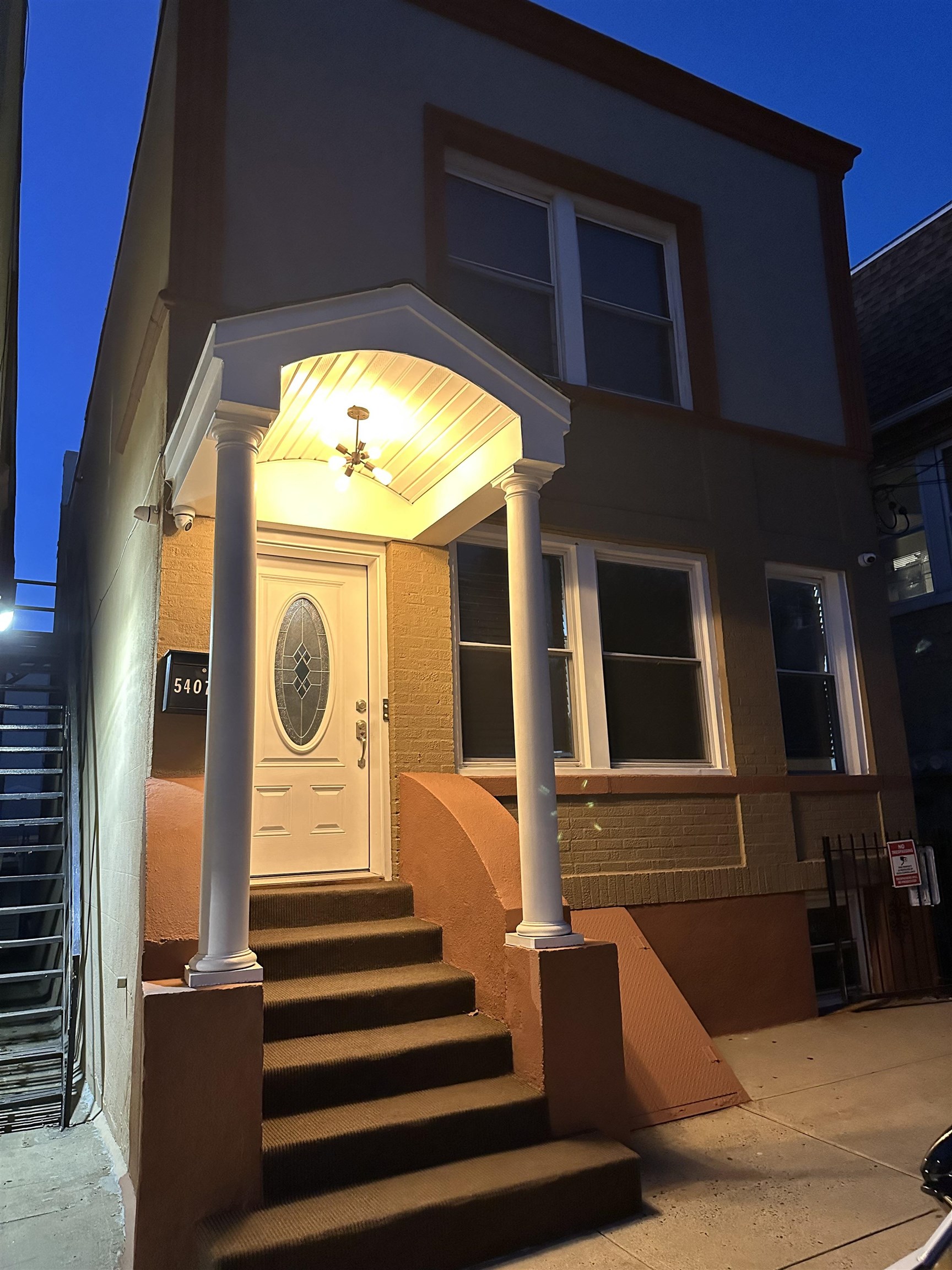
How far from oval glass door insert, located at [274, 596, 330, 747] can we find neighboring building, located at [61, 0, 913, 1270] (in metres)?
0.02

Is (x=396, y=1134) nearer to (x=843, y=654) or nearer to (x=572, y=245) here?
(x=843, y=654)

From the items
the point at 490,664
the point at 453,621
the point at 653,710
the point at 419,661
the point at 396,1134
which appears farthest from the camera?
the point at 653,710

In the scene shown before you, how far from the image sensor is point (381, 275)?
6.26m

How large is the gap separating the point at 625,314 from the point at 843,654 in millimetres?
3563

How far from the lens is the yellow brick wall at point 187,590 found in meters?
4.91

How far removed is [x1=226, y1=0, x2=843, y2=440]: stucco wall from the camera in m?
5.99

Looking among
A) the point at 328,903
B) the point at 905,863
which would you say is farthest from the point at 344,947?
the point at 905,863

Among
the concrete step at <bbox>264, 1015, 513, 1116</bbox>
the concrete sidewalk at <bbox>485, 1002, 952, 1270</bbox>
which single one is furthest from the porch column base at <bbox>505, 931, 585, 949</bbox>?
the concrete sidewalk at <bbox>485, 1002, 952, 1270</bbox>

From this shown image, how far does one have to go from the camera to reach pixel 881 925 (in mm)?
7035

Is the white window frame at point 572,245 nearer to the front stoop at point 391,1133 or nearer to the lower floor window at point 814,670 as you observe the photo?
the lower floor window at point 814,670

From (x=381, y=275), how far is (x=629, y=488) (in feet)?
8.13

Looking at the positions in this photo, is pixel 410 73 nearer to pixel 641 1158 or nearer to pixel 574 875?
pixel 574 875

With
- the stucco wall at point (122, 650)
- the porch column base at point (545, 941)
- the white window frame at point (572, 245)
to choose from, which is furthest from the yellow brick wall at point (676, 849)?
the white window frame at point (572, 245)

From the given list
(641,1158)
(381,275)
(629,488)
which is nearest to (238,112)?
(381,275)
